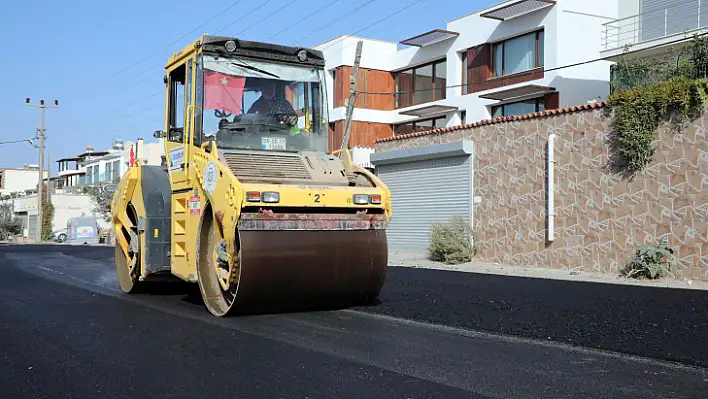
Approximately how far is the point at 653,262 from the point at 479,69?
1617 centimetres

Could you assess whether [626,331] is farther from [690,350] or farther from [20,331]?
[20,331]

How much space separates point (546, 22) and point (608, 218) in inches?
482

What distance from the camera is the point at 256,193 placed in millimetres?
7434

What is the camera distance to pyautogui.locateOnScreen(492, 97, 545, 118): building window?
27.3 m

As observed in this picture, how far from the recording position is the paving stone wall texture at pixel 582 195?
14859mm

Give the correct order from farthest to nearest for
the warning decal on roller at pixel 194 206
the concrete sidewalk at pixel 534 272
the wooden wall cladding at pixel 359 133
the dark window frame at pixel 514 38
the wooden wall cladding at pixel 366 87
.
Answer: the wooden wall cladding at pixel 366 87, the wooden wall cladding at pixel 359 133, the dark window frame at pixel 514 38, the concrete sidewalk at pixel 534 272, the warning decal on roller at pixel 194 206

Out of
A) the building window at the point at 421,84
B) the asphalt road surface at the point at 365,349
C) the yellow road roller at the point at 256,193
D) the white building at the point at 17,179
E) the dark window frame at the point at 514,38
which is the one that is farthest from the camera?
the white building at the point at 17,179

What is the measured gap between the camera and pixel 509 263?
19.1 meters

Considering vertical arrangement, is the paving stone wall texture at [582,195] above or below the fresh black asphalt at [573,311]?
above

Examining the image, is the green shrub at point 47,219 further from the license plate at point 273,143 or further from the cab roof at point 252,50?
the license plate at point 273,143

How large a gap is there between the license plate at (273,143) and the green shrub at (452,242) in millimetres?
11550

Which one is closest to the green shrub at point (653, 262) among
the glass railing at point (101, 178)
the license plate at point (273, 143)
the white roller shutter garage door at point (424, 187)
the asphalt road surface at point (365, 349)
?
the asphalt road surface at point (365, 349)

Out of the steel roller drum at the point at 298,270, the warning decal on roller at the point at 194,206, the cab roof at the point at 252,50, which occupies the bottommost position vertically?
the steel roller drum at the point at 298,270

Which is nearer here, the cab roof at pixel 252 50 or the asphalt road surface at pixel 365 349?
the asphalt road surface at pixel 365 349
